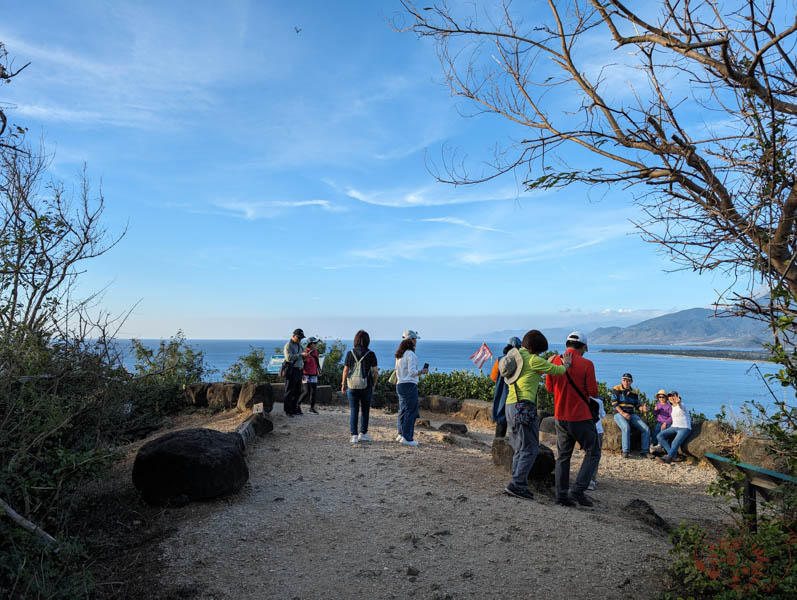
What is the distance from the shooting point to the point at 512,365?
6.28 m

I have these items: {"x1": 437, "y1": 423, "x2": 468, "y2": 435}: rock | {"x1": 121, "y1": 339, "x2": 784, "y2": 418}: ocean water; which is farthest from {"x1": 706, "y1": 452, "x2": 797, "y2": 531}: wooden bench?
{"x1": 437, "y1": 423, "x2": 468, "y2": 435}: rock

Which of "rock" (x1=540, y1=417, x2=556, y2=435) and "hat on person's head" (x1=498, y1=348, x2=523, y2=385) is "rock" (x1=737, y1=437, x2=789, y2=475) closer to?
"rock" (x1=540, y1=417, x2=556, y2=435)

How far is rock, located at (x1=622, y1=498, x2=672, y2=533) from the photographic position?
593 cm

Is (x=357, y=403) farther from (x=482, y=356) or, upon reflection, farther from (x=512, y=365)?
(x=482, y=356)

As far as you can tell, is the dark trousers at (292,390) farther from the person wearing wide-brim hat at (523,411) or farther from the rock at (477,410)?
the person wearing wide-brim hat at (523,411)

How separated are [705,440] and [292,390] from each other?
777cm

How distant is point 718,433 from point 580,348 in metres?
5.32

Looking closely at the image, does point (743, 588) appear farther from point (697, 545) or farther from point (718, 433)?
point (718, 433)

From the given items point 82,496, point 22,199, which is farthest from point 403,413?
point 22,199

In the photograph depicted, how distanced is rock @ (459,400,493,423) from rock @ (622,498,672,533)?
6.91m

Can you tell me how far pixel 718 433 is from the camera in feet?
31.8

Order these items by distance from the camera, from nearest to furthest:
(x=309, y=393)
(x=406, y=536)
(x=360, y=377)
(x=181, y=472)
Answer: (x=406, y=536) → (x=181, y=472) → (x=360, y=377) → (x=309, y=393)

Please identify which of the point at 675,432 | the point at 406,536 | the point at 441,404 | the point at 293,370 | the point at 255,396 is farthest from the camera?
the point at 441,404

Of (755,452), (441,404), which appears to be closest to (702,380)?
(441,404)
